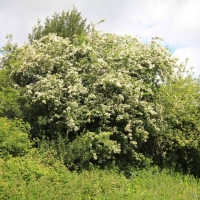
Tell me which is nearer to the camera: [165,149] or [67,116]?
[67,116]

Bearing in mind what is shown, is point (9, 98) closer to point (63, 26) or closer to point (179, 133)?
point (179, 133)

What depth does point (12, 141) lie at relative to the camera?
12.0 metres

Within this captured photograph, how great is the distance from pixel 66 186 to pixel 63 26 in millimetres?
20285

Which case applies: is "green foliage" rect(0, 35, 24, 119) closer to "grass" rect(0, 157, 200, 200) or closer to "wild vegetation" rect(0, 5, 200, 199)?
"wild vegetation" rect(0, 5, 200, 199)

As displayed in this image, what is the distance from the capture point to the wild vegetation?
1195cm

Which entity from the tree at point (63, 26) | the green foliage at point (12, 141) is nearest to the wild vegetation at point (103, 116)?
the green foliage at point (12, 141)

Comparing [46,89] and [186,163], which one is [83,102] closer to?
[46,89]

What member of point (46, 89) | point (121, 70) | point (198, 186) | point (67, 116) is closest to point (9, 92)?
point (46, 89)

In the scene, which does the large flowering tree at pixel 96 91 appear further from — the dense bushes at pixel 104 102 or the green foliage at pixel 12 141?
the green foliage at pixel 12 141

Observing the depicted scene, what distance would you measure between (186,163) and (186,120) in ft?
7.37

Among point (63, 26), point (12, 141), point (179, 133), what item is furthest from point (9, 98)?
point (63, 26)

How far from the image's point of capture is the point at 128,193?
10516mm

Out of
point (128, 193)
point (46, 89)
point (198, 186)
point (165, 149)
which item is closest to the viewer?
point (128, 193)

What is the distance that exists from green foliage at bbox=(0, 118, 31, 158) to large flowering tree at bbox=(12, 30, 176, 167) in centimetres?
135
